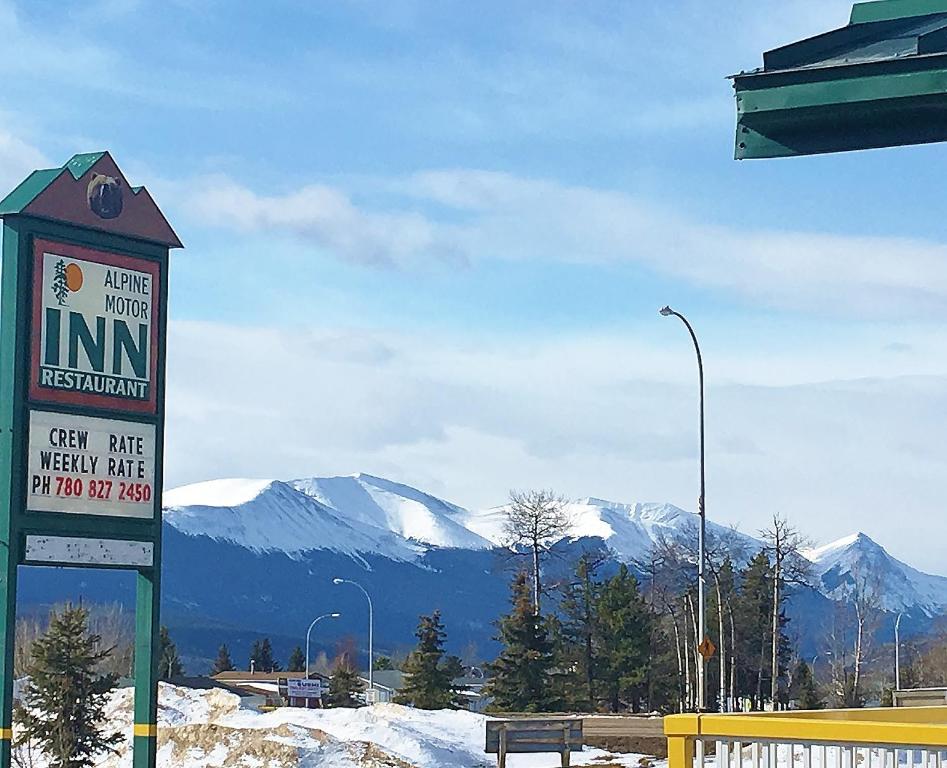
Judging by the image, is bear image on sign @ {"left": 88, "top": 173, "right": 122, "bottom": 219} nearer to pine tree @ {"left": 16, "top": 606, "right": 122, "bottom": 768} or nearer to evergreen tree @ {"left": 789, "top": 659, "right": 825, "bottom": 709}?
pine tree @ {"left": 16, "top": 606, "right": 122, "bottom": 768}

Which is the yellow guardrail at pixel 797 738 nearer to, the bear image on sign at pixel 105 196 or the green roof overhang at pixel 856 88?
the green roof overhang at pixel 856 88

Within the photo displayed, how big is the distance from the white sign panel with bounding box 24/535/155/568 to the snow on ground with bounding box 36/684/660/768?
41.6 ft

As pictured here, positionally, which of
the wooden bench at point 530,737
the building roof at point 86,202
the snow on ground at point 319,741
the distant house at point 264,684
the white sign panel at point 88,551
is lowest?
the distant house at point 264,684

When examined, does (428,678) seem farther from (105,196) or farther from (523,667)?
(105,196)

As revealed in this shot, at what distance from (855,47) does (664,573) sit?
111918 mm

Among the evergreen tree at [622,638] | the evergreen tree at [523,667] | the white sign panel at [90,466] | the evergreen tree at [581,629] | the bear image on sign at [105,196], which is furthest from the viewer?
the evergreen tree at [581,629]

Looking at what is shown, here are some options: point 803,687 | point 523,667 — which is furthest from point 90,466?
point 803,687

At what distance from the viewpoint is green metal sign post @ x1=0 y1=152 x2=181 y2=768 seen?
18.0 meters

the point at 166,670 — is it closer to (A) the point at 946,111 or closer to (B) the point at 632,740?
(B) the point at 632,740

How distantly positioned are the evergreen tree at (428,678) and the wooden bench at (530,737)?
140 ft

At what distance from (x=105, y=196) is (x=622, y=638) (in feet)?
198

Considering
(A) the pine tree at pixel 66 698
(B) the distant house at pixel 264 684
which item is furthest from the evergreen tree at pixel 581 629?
(A) the pine tree at pixel 66 698

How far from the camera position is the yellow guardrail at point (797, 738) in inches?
288

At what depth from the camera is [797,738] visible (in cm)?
748
